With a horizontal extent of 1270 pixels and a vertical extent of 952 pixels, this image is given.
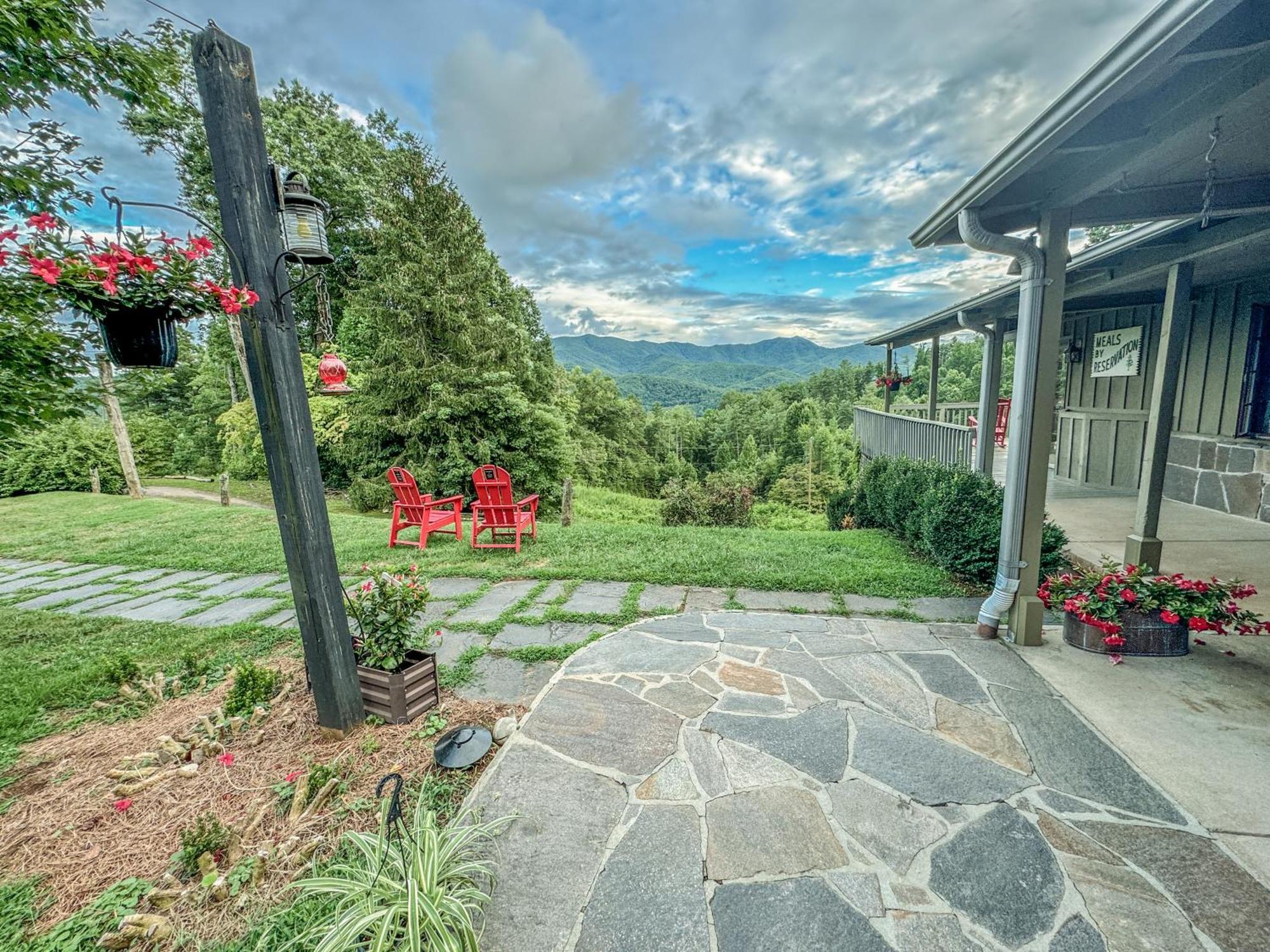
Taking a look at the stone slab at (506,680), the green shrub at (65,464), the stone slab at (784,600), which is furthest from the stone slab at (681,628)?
the green shrub at (65,464)

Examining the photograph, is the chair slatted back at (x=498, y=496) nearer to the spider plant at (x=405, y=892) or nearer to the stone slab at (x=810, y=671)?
the stone slab at (x=810, y=671)

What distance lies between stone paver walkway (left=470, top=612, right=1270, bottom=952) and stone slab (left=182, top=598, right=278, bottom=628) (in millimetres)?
2905

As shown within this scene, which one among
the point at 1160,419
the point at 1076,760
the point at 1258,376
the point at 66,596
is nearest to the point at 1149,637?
the point at 1076,760

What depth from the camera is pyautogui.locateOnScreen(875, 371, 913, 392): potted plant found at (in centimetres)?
939

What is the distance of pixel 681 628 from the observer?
334 cm

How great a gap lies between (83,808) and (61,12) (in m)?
3.81

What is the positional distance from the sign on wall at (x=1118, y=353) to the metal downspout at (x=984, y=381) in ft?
5.43

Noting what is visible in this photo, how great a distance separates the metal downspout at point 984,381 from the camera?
537 cm

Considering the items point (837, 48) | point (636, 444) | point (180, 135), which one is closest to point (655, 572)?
point (837, 48)

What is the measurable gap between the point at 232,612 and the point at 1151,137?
628 cm

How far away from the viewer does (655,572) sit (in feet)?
14.8

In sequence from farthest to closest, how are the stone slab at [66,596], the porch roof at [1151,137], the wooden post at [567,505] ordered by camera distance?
the wooden post at [567,505], the stone slab at [66,596], the porch roof at [1151,137]

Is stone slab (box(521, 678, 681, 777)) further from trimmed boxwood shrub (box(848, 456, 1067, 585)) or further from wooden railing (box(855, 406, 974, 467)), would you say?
wooden railing (box(855, 406, 974, 467))

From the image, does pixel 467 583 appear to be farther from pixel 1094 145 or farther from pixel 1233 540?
pixel 1233 540
